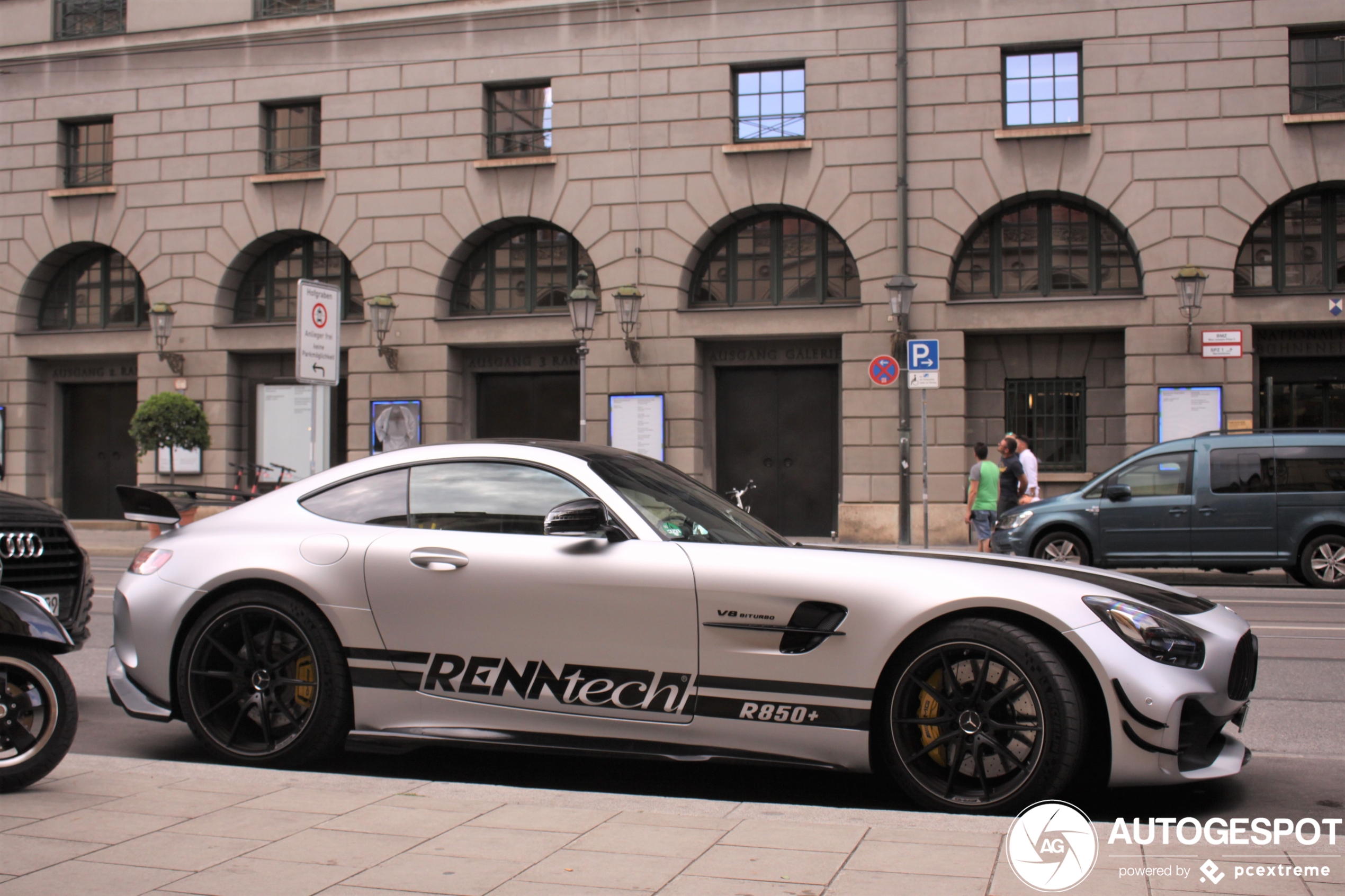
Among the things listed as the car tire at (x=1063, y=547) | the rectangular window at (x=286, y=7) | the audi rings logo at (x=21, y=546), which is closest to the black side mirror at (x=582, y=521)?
the audi rings logo at (x=21, y=546)

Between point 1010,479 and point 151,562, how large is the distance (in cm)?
1384

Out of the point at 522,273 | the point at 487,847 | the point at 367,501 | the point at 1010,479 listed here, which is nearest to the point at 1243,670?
the point at 487,847

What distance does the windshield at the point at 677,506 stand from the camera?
4.99 m

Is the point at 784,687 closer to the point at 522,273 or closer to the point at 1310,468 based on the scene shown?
the point at 1310,468

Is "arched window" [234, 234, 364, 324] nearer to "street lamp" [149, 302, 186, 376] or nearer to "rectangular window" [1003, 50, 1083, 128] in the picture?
"street lamp" [149, 302, 186, 376]

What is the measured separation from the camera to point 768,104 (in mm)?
21750

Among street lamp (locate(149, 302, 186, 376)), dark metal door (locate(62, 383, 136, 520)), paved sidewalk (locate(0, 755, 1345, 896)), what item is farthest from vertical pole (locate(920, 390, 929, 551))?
dark metal door (locate(62, 383, 136, 520))

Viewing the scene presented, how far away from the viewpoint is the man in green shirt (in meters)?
17.1

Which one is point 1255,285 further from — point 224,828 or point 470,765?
point 224,828

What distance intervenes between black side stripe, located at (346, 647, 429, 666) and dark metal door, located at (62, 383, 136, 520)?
22912mm

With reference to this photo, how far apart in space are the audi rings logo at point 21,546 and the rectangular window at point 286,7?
20125 millimetres

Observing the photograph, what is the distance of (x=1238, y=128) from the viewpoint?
1961 cm

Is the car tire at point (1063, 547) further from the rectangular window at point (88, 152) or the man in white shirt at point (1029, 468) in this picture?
the rectangular window at point (88, 152)

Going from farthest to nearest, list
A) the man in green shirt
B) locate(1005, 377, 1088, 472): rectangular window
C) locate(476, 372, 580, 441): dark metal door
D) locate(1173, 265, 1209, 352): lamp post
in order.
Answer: locate(476, 372, 580, 441): dark metal door
locate(1005, 377, 1088, 472): rectangular window
locate(1173, 265, 1209, 352): lamp post
the man in green shirt
